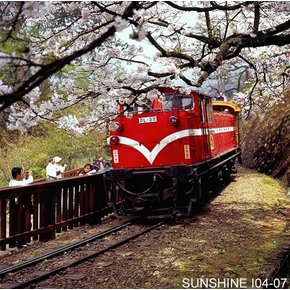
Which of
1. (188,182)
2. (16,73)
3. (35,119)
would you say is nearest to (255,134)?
(188,182)

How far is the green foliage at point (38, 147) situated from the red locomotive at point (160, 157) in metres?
9.80

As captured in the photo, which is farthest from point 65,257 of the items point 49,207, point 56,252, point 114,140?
point 114,140

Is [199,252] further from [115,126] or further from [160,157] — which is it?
[115,126]

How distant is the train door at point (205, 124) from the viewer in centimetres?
1086

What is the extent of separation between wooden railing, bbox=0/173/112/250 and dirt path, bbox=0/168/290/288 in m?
0.26

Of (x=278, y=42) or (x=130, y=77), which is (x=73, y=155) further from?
(x=278, y=42)

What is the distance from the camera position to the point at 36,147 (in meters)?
20.6

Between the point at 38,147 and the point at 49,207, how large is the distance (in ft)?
40.7

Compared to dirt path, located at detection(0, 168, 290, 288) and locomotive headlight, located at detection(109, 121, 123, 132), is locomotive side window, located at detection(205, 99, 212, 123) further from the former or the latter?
locomotive headlight, located at detection(109, 121, 123, 132)

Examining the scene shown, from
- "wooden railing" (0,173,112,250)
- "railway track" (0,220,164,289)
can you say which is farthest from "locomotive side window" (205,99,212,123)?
"railway track" (0,220,164,289)

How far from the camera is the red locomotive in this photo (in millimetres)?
9758

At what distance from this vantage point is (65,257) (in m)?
7.09

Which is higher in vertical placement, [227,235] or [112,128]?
[112,128]

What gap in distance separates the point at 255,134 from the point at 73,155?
30.7 ft
